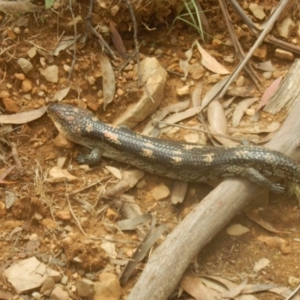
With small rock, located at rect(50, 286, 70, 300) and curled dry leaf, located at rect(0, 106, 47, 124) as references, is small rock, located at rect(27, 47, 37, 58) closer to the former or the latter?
curled dry leaf, located at rect(0, 106, 47, 124)

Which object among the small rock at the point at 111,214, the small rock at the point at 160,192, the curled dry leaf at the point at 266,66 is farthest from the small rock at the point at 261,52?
the small rock at the point at 111,214

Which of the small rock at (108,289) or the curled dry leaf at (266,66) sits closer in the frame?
the small rock at (108,289)

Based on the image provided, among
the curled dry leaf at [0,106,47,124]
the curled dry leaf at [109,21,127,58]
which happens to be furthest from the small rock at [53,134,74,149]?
the curled dry leaf at [109,21,127,58]

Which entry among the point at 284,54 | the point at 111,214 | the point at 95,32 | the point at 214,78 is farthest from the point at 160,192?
the point at 284,54

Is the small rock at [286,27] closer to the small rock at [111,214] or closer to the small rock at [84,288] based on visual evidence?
the small rock at [111,214]

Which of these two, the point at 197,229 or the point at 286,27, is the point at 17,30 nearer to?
the point at 197,229

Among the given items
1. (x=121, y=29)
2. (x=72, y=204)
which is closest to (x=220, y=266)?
(x=72, y=204)

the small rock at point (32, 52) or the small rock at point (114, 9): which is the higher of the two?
the small rock at point (114, 9)

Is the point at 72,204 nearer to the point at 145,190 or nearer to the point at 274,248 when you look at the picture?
the point at 145,190
